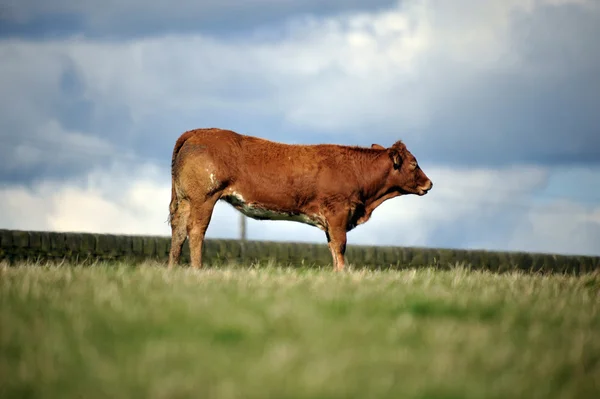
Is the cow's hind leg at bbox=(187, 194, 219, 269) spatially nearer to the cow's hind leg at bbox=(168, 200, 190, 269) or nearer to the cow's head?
the cow's hind leg at bbox=(168, 200, 190, 269)

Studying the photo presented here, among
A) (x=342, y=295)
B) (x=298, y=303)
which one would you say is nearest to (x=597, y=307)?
(x=342, y=295)

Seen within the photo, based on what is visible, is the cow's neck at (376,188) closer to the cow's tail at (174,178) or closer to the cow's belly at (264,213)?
the cow's belly at (264,213)

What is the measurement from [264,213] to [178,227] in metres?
1.16

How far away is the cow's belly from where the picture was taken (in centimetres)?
1146

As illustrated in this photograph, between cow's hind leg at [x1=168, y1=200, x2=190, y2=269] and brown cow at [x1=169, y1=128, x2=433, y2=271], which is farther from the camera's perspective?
cow's hind leg at [x1=168, y1=200, x2=190, y2=269]

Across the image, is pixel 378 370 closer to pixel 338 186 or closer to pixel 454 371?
pixel 454 371

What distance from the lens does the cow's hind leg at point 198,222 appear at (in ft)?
37.0

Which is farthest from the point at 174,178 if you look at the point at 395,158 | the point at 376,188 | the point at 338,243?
the point at 395,158

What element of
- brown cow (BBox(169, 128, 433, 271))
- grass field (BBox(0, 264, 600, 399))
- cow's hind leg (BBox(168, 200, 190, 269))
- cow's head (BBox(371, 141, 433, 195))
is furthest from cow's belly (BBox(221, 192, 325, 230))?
grass field (BBox(0, 264, 600, 399))

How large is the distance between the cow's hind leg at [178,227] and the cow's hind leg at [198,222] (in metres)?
0.24

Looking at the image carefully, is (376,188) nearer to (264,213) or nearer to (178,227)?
(264,213)

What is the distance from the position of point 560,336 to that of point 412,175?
623 centimetres

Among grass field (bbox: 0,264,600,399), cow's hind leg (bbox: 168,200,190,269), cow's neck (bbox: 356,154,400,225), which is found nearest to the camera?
grass field (bbox: 0,264,600,399)

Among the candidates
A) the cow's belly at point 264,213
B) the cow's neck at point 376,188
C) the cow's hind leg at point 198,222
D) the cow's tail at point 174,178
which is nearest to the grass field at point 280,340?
the cow's hind leg at point 198,222
